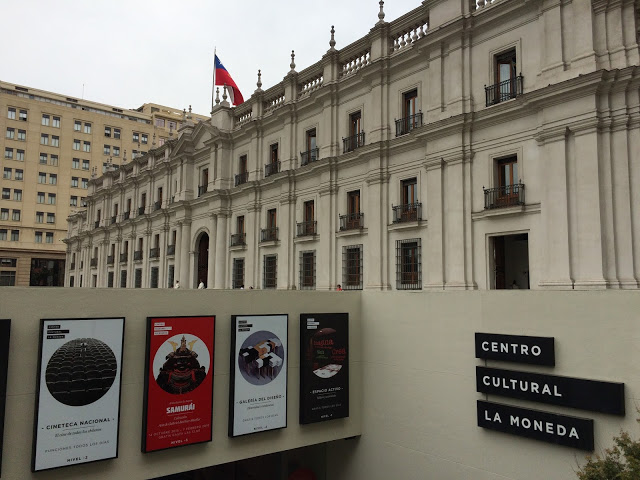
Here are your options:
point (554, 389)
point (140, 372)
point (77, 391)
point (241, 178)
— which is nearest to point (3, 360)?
point (77, 391)

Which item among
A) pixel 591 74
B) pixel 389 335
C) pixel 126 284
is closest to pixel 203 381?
pixel 389 335

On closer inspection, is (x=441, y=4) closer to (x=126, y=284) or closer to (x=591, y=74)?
(x=591, y=74)

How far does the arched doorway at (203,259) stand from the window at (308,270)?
10124mm

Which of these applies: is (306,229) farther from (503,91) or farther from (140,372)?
(140,372)

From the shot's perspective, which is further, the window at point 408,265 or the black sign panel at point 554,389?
the window at point 408,265

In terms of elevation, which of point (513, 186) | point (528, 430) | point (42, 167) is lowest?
point (528, 430)

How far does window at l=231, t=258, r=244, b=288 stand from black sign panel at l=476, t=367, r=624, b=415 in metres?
18.6

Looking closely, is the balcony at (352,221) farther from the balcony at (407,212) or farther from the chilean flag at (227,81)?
the chilean flag at (227,81)

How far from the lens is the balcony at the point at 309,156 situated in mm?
25297

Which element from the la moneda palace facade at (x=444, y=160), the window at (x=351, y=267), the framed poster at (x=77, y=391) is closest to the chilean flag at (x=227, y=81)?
the la moneda palace facade at (x=444, y=160)

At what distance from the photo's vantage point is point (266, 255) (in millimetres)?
27672

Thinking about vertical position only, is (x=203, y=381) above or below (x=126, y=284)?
below

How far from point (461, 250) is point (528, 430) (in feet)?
24.0

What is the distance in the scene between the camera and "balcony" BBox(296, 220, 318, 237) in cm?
2478
